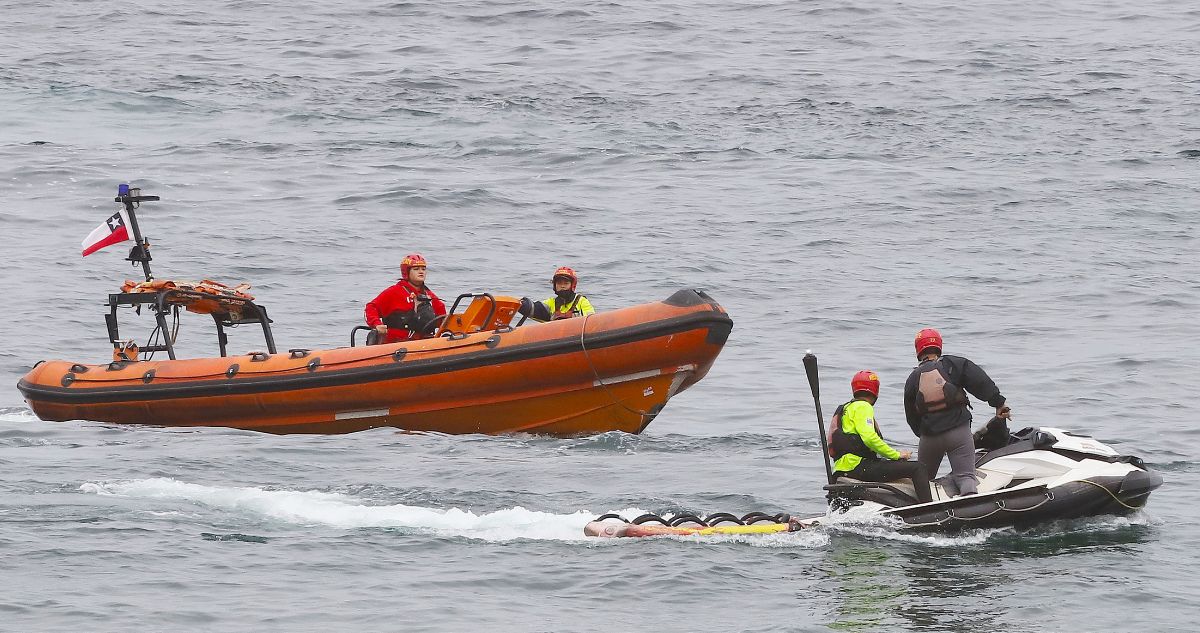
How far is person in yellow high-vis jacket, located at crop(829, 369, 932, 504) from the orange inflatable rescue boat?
9.10ft

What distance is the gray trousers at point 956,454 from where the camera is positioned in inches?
449

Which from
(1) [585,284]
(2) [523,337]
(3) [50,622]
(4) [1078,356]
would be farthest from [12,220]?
(3) [50,622]

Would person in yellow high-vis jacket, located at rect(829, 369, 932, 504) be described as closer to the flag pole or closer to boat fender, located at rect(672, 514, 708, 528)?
boat fender, located at rect(672, 514, 708, 528)

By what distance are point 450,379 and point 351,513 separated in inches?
107

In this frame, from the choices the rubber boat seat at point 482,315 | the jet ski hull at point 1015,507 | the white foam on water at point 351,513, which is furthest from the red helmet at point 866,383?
the rubber boat seat at point 482,315

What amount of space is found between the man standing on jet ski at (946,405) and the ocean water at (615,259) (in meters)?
0.56

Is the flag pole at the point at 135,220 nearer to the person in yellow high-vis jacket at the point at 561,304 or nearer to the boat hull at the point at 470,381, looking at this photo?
the boat hull at the point at 470,381

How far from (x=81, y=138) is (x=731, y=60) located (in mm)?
14132

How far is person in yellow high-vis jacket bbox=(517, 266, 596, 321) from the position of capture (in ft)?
49.6

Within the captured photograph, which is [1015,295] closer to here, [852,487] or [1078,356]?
[1078,356]

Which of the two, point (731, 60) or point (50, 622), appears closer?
point (50, 622)

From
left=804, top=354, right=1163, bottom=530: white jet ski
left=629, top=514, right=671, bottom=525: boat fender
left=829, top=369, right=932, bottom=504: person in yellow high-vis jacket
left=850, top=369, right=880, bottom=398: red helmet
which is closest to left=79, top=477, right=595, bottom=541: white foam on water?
left=629, top=514, right=671, bottom=525: boat fender

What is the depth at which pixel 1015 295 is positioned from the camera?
72.3 ft

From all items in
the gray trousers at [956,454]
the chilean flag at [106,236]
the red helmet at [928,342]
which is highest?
the chilean flag at [106,236]
